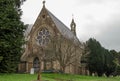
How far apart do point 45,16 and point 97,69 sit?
21394 millimetres

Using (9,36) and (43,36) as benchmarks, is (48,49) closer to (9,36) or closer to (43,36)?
(43,36)

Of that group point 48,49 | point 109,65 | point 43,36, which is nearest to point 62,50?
point 48,49

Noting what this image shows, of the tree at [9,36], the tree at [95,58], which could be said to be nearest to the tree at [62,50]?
the tree at [9,36]

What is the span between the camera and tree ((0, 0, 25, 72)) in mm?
37688

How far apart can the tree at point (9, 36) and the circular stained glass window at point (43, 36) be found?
22776 mm

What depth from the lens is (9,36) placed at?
38.8 metres

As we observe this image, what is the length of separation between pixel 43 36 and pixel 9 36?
88.1ft

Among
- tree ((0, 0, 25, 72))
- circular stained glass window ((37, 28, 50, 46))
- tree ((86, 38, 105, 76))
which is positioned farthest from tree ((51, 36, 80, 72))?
tree ((86, 38, 105, 76))

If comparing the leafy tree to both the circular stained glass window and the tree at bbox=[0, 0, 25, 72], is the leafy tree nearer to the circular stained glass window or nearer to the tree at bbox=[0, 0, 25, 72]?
the circular stained glass window

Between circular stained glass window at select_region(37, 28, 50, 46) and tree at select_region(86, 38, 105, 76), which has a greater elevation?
circular stained glass window at select_region(37, 28, 50, 46)

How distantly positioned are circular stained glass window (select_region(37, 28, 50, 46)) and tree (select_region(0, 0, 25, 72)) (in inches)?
897

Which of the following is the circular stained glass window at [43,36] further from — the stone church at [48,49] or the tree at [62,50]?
the tree at [62,50]

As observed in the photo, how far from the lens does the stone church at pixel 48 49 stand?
5662 cm

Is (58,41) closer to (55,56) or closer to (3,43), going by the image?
(55,56)
